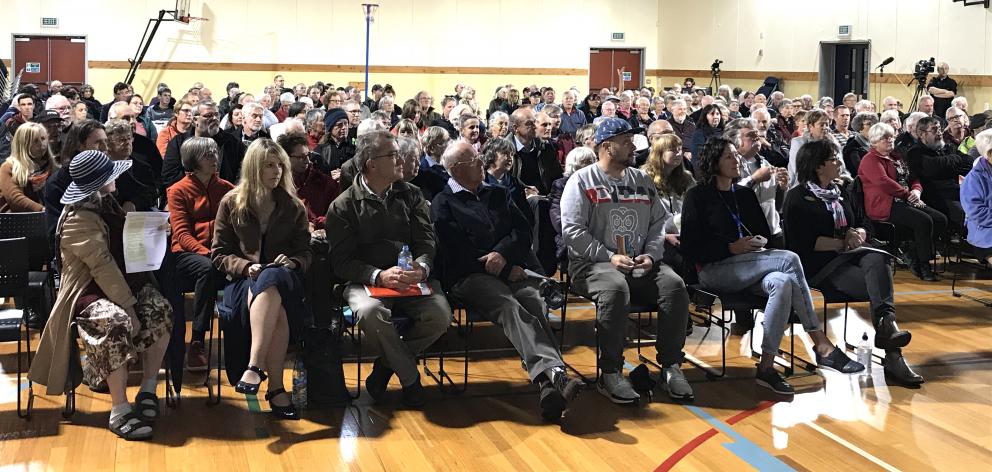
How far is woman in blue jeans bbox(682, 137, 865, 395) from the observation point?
16.4 feet

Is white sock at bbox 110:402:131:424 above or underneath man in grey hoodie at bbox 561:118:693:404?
underneath

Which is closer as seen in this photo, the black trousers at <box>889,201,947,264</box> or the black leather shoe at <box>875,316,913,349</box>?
the black leather shoe at <box>875,316,913,349</box>

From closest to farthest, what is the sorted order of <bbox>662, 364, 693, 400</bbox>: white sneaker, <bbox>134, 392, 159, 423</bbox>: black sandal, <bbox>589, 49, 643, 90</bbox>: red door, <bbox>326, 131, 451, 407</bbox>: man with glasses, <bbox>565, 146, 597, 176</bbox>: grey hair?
<bbox>134, 392, 159, 423</bbox>: black sandal
<bbox>326, 131, 451, 407</bbox>: man with glasses
<bbox>662, 364, 693, 400</bbox>: white sneaker
<bbox>565, 146, 597, 176</bbox>: grey hair
<bbox>589, 49, 643, 90</bbox>: red door

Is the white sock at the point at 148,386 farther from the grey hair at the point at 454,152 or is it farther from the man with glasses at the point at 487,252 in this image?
the grey hair at the point at 454,152

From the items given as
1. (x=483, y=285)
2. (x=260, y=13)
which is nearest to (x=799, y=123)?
(x=483, y=285)

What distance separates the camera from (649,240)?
5141 millimetres

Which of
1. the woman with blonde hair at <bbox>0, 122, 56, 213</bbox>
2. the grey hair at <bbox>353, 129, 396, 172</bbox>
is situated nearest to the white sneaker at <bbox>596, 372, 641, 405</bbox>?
the grey hair at <bbox>353, 129, 396, 172</bbox>

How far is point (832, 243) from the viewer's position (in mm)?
5426

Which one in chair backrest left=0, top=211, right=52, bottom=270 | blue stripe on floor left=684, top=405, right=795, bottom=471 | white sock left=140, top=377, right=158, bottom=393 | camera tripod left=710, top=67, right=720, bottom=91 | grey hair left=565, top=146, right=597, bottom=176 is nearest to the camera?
blue stripe on floor left=684, top=405, right=795, bottom=471

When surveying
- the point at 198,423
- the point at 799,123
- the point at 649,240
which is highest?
the point at 799,123

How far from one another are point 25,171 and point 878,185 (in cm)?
607

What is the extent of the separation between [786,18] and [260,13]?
10.5 meters

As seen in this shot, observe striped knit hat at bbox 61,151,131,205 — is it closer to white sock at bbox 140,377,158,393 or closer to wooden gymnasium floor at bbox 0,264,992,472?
white sock at bbox 140,377,158,393

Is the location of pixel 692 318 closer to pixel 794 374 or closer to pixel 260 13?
pixel 794 374
